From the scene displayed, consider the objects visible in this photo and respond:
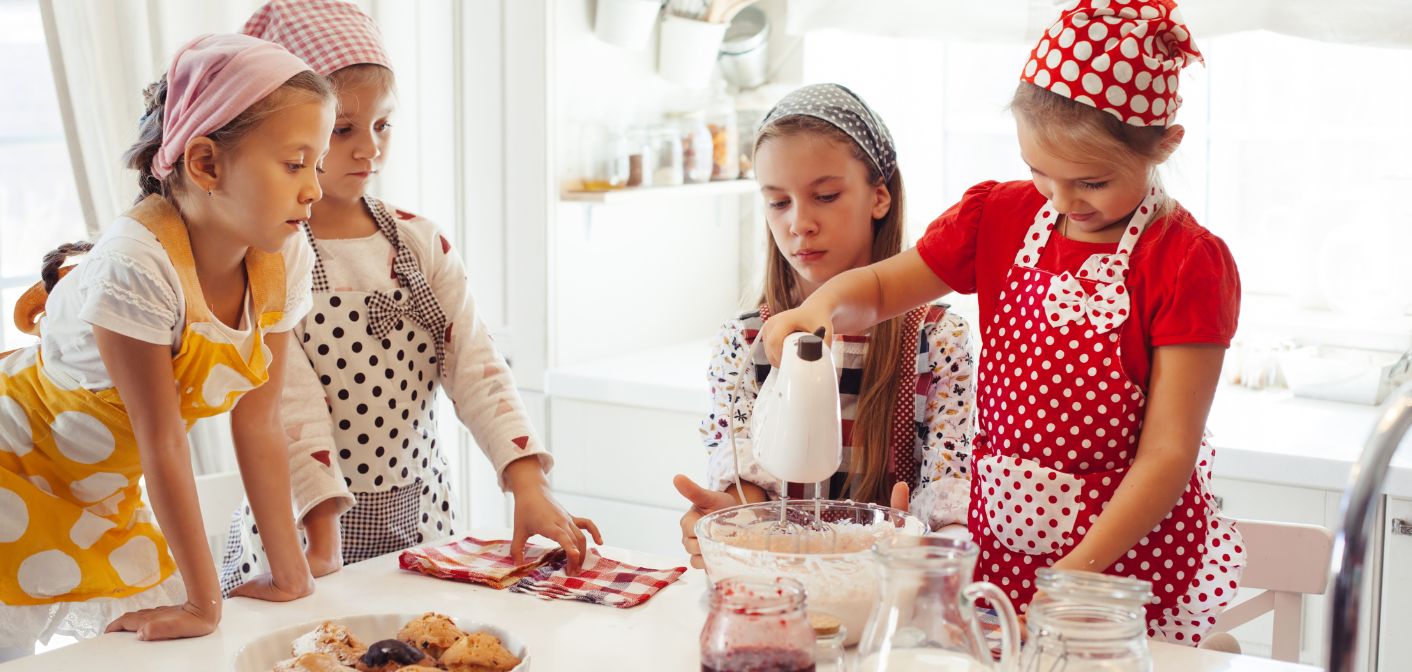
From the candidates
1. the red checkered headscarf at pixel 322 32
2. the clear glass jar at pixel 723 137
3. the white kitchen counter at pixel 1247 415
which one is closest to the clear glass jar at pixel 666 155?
the clear glass jar at pixel 723 137

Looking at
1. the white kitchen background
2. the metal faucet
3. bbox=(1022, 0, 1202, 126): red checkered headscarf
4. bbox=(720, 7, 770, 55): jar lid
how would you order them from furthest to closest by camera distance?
bbox=(720, 7, 770, 55): jar lid
the white kitchen background
bbox=(1022, 0, 1202, 126): red checkered headscarf
the metal faucet

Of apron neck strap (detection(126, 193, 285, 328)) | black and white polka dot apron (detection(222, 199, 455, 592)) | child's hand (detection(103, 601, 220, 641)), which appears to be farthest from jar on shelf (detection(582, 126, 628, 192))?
child's hand (detection(103, 601, 220, 641))

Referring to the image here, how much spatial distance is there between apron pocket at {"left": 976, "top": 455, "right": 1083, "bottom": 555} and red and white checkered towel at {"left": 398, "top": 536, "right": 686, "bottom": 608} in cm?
33

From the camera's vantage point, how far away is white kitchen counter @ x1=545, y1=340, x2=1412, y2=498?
2006mm

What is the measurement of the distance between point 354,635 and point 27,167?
4.63 ft

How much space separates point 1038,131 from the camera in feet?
3.87

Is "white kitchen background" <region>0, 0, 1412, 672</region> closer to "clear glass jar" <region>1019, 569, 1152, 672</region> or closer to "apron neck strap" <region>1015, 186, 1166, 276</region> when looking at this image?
"apron neck strap" <region>1015, 186, 1166, 276</region>

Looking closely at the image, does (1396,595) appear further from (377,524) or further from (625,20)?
(625,20)

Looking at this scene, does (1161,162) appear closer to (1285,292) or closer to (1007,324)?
(1007,324)

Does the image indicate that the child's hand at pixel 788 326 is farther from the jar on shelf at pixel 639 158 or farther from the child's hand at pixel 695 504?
the jar on shelf at pixel 639 158

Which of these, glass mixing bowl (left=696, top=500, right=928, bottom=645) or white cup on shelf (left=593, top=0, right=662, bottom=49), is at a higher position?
white cup on shelf (left=593, top=0, right=662, bottom=49)

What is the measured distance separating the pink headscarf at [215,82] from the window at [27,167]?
1012mm

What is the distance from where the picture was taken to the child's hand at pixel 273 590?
1.24m

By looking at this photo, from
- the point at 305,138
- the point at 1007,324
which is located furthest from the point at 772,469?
the point at 305,138
